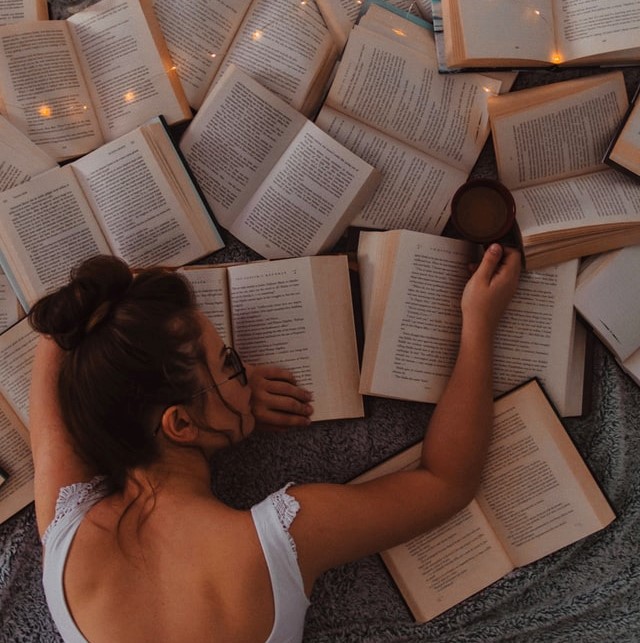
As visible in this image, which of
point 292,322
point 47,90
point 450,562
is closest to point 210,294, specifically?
point 292,322

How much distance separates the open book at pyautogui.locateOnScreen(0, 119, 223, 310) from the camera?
3.72ft

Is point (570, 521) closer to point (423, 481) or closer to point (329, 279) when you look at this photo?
point (423, 481)

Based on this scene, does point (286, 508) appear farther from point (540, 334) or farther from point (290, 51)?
point (290, 51)

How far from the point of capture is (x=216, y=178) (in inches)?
45.8

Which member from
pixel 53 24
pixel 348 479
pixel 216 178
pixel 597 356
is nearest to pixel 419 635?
pixel 348 479

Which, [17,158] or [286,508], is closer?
[286,508]

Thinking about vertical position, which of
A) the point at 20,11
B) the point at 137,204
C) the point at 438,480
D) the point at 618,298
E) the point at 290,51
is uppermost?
the point at 20,11

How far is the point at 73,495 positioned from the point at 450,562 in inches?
24.6

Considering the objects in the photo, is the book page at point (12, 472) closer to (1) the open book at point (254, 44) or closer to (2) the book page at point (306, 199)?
(2) the book page at point (306, 199)

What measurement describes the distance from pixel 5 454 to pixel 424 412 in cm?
76

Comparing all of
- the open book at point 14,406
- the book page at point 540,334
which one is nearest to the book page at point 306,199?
the book page at point 540,334

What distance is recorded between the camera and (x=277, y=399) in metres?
1.08

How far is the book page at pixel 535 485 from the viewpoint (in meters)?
1.06

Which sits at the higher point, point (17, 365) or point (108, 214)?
point (108, 214)
